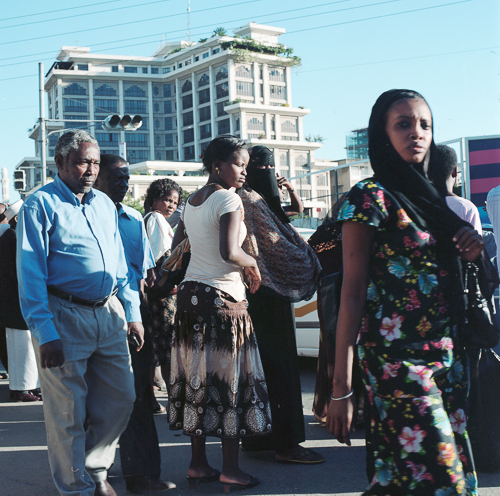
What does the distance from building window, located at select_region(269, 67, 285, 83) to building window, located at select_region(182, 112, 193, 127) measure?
17.4 meters

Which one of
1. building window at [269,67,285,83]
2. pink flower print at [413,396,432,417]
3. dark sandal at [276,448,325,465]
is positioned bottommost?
dark sandal at [276,448,325,465]

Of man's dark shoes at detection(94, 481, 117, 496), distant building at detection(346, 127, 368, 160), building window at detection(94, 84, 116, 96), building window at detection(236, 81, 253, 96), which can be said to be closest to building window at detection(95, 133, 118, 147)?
building window at detection(94, 84, 116, 96)

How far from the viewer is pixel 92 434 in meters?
3.51

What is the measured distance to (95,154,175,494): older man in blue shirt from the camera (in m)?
3.74

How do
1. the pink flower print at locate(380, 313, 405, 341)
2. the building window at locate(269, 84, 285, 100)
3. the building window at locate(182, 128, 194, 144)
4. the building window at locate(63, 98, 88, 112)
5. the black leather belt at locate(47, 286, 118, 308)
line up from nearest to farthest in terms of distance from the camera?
the pink flower print at locate(380, 313, 405, 341) → the black leather belt at locate(47, 286, 118, 308) → the building window at locate(269, 84, 285, 100) → the building window at locate(63, 98, 88, 112) → the building window at locate(182, 128, 194, 144)

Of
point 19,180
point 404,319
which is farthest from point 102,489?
point 19,180

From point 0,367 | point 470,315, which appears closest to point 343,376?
point 470,315

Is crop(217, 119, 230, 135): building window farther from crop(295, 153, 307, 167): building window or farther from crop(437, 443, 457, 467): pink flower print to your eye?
crop(437, 443, 457, 467): pink flower print

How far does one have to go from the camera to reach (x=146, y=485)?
12.3 feet

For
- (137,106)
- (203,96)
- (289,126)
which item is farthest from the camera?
(137,106)

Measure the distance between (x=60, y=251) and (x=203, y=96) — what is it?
388 ft

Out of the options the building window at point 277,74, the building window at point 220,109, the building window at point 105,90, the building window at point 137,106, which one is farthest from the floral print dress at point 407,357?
the building window at point 137,106

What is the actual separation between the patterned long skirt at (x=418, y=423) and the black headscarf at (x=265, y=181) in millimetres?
2129

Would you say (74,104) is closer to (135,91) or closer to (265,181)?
(135,91)
